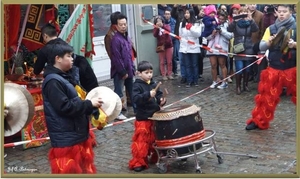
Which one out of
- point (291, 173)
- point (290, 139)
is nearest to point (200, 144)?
point (291, 173)

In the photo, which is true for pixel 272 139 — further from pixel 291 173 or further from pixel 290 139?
pixel 291 173

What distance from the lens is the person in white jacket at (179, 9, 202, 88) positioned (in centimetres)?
739

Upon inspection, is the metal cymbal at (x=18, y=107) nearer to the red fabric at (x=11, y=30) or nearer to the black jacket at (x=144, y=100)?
the black jacket at (x=144, y=100)

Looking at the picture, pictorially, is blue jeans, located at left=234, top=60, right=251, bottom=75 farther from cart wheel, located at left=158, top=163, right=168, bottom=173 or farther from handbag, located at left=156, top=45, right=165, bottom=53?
cart wheel, located at left=158, top=163, right=168, bottom=173

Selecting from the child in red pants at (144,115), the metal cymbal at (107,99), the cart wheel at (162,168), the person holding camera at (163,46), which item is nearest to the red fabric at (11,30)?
the child in red pants at (144,115)

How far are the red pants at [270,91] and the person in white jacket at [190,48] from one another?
138cm

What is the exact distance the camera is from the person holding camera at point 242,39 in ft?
23.6

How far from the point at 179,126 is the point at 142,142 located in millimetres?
460

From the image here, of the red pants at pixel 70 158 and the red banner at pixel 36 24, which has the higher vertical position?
the red banner at pixel 36 24

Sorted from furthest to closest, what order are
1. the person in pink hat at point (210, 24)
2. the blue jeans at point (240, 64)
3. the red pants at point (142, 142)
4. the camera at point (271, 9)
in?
the blue jeans at point (240, 64) → the person in pink hat at point (210, 24) → the camera at point (271, 9) → the red pants at point (142, 142)

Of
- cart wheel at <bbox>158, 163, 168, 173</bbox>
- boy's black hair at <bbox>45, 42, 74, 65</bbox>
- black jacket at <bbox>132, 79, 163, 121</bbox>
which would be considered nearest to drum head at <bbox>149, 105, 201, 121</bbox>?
black jacket at <bbox>132, 79, 163, 121</bbox>

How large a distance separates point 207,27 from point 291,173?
10.1 ft

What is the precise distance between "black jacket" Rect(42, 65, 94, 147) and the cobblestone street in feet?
2.96

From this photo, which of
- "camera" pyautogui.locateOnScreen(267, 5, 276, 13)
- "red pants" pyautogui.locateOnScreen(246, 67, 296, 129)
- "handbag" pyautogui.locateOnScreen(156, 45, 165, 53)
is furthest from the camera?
"handbag" pyautogui.locateOnScreen(156, 45, 165, 53)
